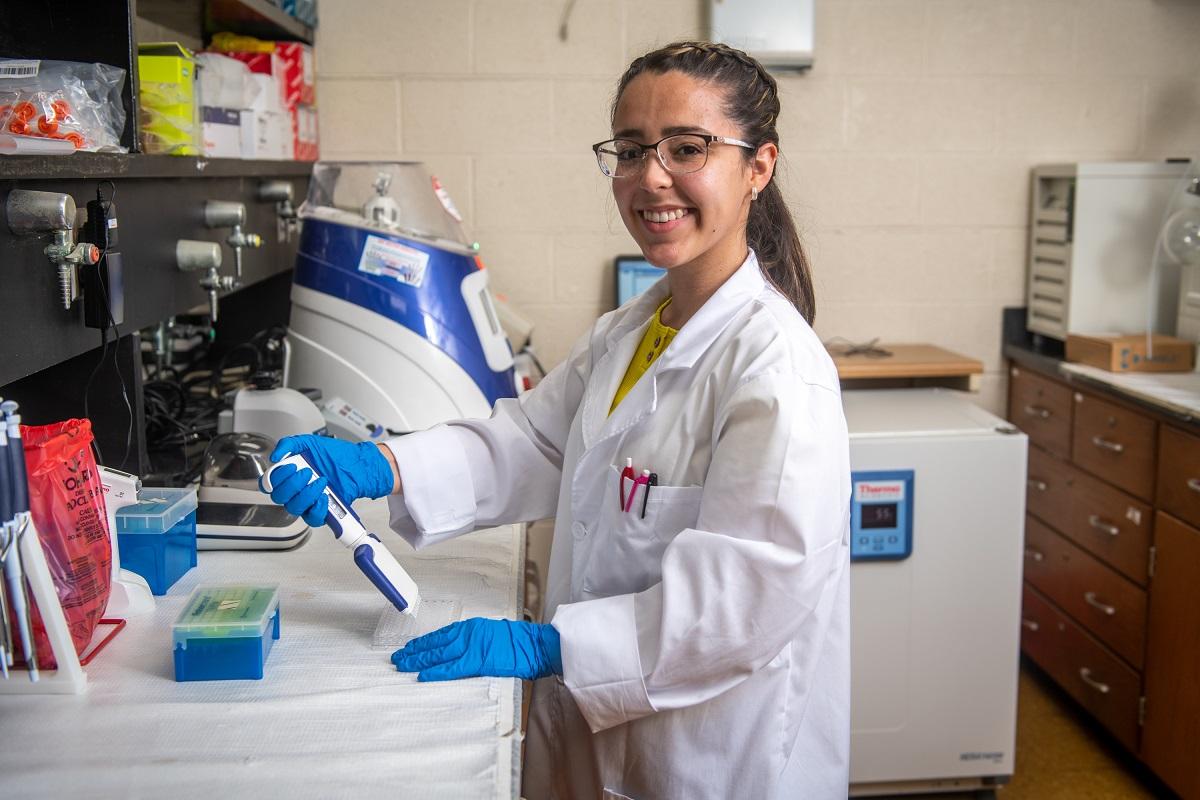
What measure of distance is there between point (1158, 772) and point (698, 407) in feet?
5.54

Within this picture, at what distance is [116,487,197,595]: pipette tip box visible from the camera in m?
1.31

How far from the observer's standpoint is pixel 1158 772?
2346mm

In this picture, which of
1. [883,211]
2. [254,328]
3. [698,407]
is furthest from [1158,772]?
[254,328]

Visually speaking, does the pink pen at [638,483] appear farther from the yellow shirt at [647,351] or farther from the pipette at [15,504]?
the pipette at [15,504]

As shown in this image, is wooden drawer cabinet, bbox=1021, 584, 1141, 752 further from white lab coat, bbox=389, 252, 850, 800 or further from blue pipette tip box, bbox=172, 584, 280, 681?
blue pipette tip box, bbox=172, 584, 280, 681

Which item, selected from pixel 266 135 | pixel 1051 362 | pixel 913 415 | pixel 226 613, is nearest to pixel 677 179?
pixel 226 613

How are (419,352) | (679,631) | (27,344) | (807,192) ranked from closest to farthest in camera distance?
(679,631) < (27,344) < (419,352) < (807,192)

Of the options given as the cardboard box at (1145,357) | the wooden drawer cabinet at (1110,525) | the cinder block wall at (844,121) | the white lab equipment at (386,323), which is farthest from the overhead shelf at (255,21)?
the wooden drawer cabinet at (1110,525)

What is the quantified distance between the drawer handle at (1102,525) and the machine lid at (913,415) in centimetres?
30

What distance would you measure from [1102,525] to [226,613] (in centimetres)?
207

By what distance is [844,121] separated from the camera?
285 cm

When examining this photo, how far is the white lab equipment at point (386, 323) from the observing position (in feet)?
6.57

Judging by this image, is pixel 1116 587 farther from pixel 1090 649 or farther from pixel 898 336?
pixel 898 336

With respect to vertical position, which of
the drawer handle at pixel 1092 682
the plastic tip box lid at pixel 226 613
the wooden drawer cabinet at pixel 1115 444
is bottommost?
the drawer handle at pixel 1092 682
